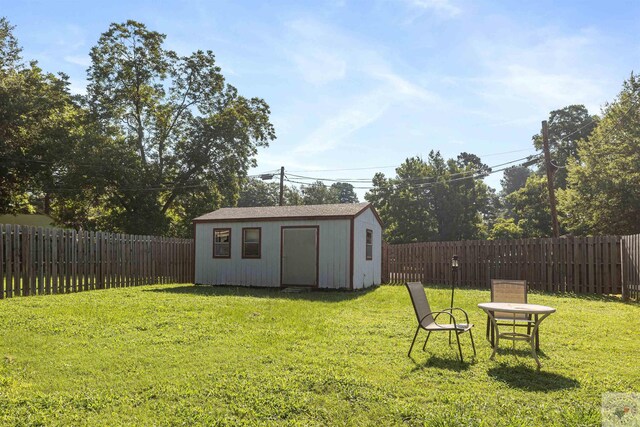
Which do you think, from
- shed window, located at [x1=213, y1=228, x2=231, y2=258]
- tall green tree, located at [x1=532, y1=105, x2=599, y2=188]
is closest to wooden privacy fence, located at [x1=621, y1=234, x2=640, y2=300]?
shed window, located at [x1=213, y1=228, x2=231, y2=258]

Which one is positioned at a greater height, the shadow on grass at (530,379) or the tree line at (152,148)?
the tree line at (152,148)

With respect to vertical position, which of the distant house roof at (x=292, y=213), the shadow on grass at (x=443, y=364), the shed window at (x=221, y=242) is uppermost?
the distant house roof at (x=292, y=213)

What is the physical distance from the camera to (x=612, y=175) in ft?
73.7

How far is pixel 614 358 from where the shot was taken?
219 inches

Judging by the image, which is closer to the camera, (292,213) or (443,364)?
(443,364)

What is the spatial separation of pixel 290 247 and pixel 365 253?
2.73 m

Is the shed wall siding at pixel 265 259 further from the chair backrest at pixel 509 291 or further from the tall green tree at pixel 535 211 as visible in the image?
the tall green tree at pixel 535 211

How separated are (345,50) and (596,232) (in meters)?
20.9

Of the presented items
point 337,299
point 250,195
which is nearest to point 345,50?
point 337,299

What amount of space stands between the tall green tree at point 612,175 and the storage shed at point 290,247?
13.9 metres

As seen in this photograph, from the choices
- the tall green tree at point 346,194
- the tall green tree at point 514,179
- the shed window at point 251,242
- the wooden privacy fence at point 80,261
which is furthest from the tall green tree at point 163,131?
the tall green tree at point 514,179

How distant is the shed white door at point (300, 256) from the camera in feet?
48.4

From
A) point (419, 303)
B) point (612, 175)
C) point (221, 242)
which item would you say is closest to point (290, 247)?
point (221, 242)

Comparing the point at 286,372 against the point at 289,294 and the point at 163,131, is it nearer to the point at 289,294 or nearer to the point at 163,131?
the point at 289,294
